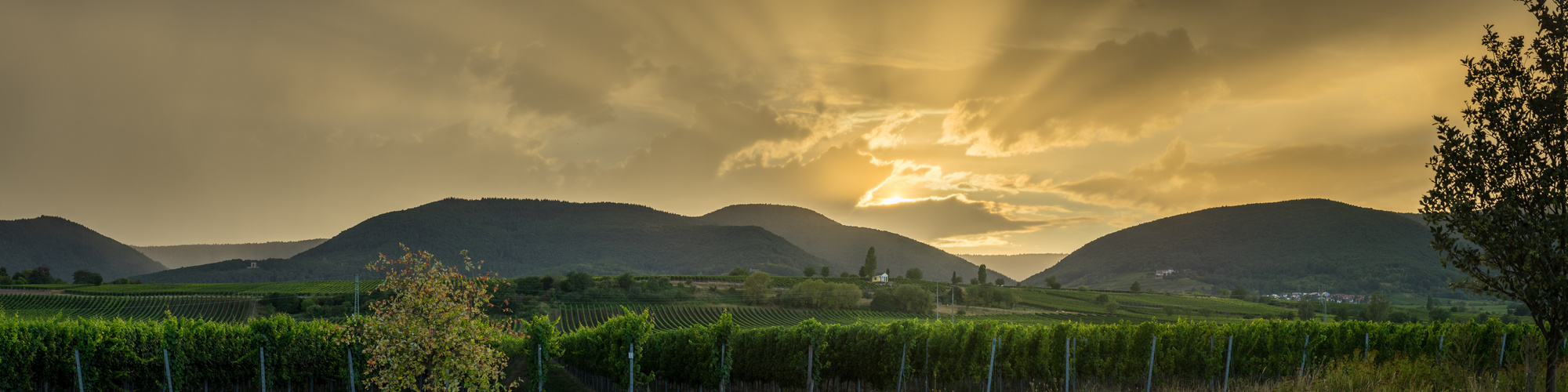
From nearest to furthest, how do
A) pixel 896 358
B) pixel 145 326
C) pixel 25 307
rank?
pixel 145 326
pixel 896 358
pixel 25 307

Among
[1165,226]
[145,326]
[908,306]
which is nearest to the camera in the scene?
[145,326]

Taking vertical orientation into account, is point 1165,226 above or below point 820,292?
above

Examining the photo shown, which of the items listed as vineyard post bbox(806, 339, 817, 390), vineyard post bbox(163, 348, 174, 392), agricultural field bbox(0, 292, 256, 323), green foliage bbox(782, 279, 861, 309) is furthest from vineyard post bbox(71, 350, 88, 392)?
green foliage bbox(782, 279, 861, 309)

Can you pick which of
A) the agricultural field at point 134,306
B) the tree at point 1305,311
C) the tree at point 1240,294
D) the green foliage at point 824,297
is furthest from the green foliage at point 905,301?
the agricultural field at point 134,306

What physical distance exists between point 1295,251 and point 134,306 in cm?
19339

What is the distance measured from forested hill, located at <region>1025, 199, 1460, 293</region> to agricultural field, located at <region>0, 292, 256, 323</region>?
169 m

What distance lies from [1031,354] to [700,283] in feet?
364

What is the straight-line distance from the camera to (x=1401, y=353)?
25281 millimetres

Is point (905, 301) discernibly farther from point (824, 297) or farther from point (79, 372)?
point (79, 372)

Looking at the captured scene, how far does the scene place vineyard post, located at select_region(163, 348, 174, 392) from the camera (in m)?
20.3

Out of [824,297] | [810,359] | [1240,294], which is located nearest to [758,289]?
[824,297]

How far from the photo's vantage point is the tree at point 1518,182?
861 cm

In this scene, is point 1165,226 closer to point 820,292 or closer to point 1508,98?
point 820,292

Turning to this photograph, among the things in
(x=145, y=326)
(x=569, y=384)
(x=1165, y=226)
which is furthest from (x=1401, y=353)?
(x=1165, y=226)
